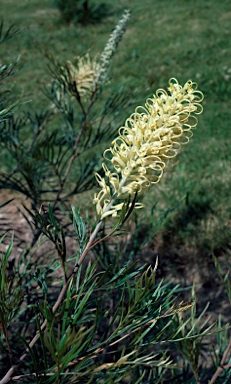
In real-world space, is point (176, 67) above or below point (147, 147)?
below

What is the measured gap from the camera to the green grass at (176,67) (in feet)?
11.3

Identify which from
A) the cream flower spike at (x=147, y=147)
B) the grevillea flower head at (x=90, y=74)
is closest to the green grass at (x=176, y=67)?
the grevillea flower head at (x=90, y=74)

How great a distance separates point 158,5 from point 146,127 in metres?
8.77

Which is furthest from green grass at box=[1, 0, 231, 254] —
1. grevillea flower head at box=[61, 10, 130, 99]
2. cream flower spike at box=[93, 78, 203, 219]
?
cream flower spike at box=[93, 78, 203, 219]

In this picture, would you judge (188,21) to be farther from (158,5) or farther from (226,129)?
(226,129)

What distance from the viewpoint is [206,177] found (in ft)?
12.9

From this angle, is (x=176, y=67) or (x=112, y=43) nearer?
(x=112, y=43)

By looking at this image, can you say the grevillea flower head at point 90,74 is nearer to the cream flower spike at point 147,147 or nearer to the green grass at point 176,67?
the green grass at point 176,67

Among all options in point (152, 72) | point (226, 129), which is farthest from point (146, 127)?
point (152, 72)

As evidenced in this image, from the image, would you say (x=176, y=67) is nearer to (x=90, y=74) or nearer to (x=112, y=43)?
(x=90, y=74)

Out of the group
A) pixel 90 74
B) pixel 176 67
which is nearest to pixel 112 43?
pixel 90 74

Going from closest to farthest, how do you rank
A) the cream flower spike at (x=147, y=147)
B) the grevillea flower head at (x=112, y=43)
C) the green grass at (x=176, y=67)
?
the cream flower spike at (x=147, y=147) < the grevillea flower head at (x=112, y=43) < the green grass at (x=176, y=67)

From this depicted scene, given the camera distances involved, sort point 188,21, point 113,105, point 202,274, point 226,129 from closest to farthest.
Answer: point 113,105
point 202,274
point 226,129
point 188,21

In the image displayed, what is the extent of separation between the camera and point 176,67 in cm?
624
